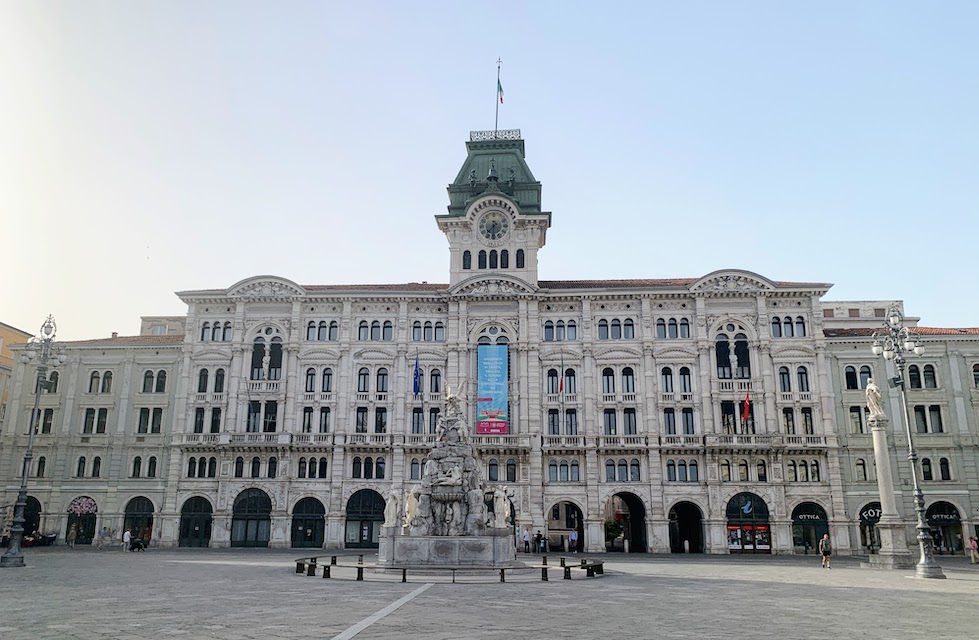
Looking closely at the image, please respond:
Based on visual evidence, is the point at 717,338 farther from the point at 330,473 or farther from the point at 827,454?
the point at 330,473

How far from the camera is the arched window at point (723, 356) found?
5359 centimetres

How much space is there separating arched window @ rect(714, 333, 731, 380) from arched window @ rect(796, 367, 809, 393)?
4.75 metres

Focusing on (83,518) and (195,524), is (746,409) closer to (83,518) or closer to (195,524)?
(195,524)

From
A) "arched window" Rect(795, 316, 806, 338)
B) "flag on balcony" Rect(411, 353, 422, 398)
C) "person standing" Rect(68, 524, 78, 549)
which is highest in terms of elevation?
"arched window" Rect(795, 316, 806, 338)

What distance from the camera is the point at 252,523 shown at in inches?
2079

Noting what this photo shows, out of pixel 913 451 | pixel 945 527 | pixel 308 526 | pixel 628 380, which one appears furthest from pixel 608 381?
pixel 913 451

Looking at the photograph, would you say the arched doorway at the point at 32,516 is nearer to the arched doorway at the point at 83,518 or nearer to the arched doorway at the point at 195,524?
the arched doorway at the point at 83,518

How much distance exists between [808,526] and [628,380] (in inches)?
600

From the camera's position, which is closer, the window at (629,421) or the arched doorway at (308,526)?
the arched doorway at (308,526)

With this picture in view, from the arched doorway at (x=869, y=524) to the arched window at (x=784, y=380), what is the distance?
919cm

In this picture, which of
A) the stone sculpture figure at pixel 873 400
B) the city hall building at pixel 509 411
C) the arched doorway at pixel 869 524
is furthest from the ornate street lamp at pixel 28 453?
the arched doorway at pixel 869 524

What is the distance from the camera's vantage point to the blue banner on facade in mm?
52500

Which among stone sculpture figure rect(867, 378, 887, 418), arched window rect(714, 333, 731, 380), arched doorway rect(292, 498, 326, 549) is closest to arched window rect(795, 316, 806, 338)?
arched window rect(714, 333, 731, 380)

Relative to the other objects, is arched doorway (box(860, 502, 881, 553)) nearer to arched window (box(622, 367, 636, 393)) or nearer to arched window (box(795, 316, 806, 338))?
arched window (box(795, 316, 806, 338))
